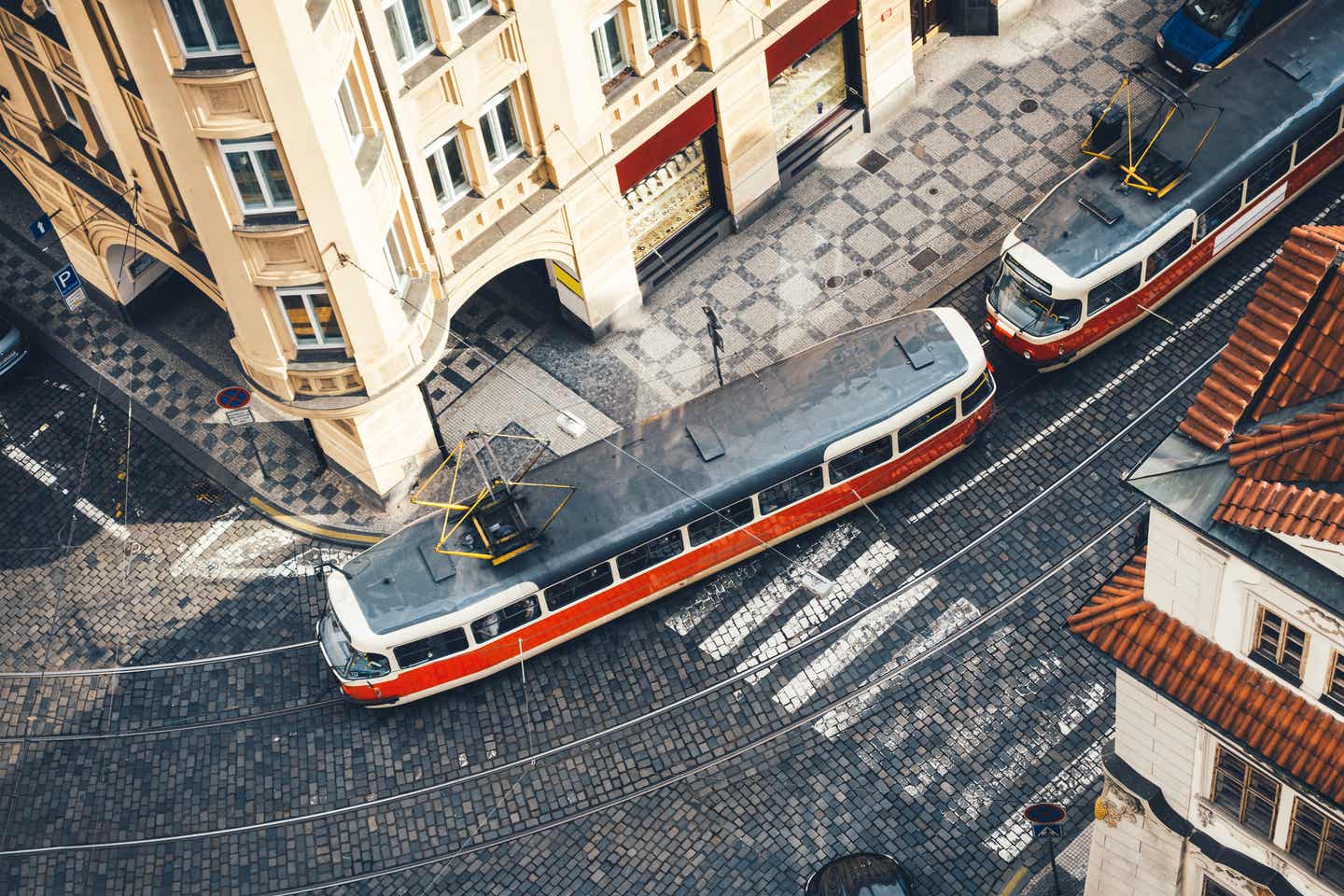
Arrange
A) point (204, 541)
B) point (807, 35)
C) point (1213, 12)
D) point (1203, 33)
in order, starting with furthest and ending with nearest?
point (1213, 12)
point (1203, 33)
point (807, 35)
point (204, 541)

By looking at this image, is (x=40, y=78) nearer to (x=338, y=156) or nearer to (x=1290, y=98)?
(x=338, y=156)

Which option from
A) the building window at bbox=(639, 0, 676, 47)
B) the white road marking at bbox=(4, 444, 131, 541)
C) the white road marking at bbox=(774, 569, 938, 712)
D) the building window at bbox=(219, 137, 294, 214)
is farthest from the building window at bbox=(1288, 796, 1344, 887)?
the white road marking at bbox=(4, 444, 131, 541)

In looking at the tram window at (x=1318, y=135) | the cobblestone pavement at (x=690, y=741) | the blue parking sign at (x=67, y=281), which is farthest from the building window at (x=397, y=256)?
the tram window at (x=1318, y=135)

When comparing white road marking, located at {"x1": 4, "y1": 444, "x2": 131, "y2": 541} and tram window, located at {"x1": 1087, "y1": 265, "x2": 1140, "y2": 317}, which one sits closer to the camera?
tram window, located at {"x1": 1087, "y1": 265, "x2": 1140, "y2": 317}

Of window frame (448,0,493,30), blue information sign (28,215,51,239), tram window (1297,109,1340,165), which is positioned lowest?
Result: tram window (1297,109,1340,165)

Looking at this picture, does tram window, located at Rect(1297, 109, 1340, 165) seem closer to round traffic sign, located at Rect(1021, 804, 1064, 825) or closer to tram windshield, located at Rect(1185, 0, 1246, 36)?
tram windshield, located at Rect(1185, 0, 1246, 36)

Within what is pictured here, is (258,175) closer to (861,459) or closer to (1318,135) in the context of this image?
(861,459)

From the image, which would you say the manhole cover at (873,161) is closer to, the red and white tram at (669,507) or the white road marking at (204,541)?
the red and white tram at (669,507)

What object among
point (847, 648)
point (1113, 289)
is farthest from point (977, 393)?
point (847, 648)
